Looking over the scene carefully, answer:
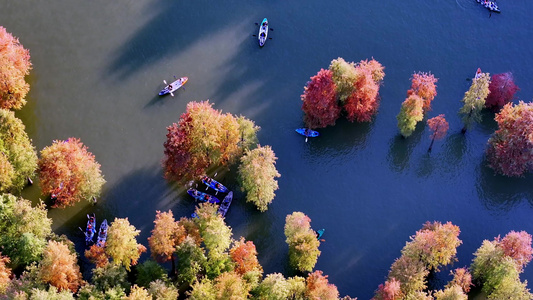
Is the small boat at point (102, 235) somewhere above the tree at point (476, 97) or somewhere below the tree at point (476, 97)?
below

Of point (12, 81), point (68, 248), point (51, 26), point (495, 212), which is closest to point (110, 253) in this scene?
point (68, 248)

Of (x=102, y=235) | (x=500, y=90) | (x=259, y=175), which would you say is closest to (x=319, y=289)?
(x=259, y=175)

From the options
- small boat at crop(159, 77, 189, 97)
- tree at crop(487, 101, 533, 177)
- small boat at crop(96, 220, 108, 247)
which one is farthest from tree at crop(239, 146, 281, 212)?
tree at crop(487, 101, 533, 177)

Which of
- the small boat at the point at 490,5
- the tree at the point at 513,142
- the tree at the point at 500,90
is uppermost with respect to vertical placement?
the small boat at the point at 490,5

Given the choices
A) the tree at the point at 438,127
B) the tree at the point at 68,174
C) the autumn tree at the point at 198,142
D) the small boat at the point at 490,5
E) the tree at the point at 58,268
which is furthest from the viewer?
the small boat at the point at 490,5

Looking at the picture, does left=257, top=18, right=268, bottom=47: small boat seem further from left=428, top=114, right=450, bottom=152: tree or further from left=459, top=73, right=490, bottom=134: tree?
left=459, top=73, right=490, bottom=134: tree

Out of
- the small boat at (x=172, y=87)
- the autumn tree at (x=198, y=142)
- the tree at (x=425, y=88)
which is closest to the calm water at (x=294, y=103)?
the small boat at (x=172, y=87)

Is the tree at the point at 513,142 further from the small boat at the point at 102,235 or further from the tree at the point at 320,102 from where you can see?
the small boat at the point at 102,235
